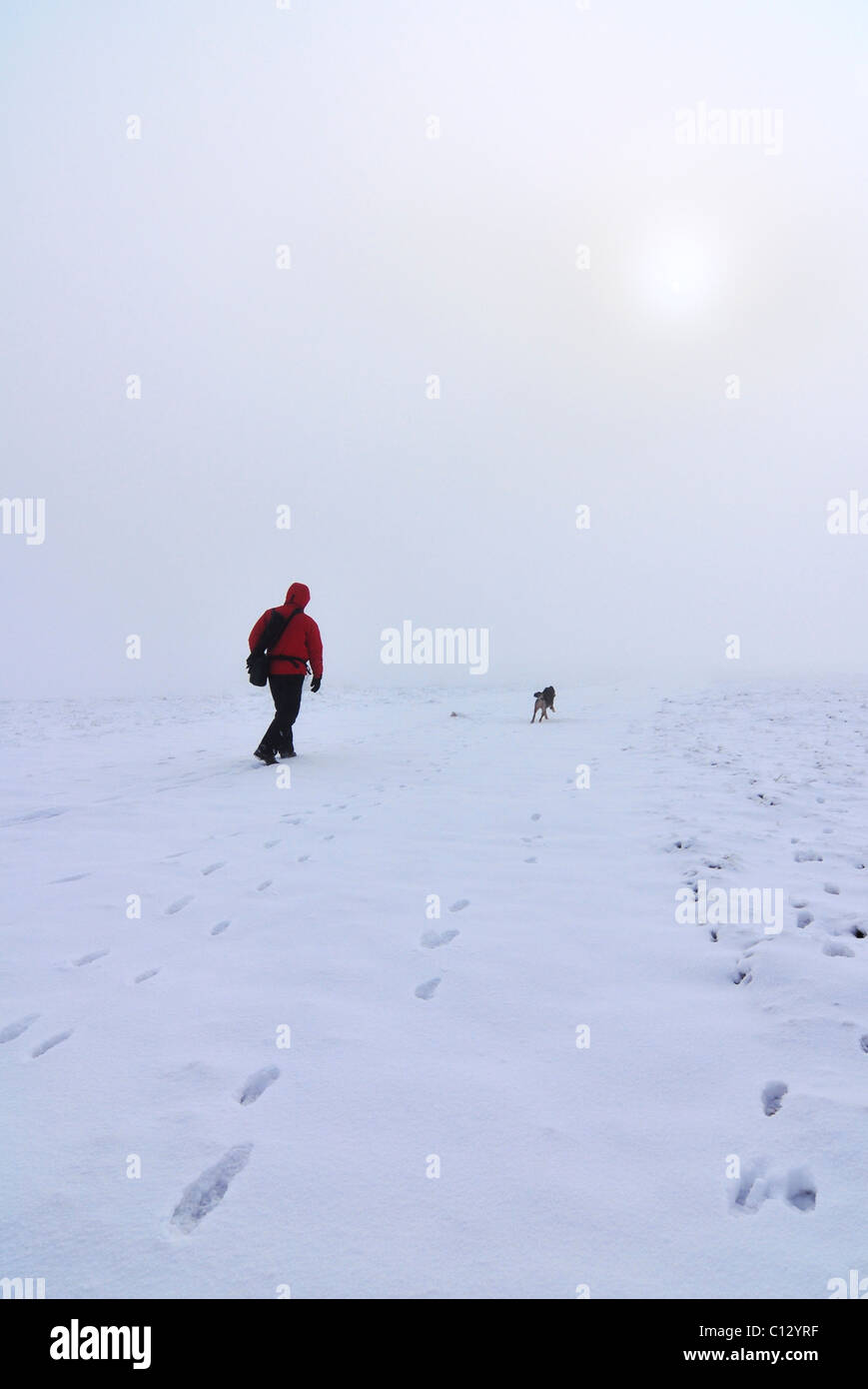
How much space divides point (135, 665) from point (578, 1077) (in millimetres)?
69307

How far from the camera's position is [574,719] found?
1742cm

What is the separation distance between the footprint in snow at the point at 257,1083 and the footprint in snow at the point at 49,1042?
0.99 meters

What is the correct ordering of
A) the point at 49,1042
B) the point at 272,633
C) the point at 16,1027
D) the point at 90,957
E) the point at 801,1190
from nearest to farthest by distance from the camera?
the point at 801,1190 < the point at 49,1042 < the point at 16,1027 < the point at 90,957 < the point at 272,633

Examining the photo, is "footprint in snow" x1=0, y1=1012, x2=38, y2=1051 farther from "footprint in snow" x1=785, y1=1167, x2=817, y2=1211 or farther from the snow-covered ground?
"footprint in snow" x1=785, y1=1167, x2=817, y2=1211

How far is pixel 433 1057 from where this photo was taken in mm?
2883

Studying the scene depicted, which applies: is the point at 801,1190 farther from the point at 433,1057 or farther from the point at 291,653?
the point at 291,653

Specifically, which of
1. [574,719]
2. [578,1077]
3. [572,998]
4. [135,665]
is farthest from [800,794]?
[135,665]

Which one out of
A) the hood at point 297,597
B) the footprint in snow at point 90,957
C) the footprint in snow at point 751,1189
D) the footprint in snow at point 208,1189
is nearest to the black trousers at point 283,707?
the hood at point 297,597

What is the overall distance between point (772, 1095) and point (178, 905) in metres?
3.79

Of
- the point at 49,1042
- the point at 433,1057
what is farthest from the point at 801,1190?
the point at 49,1042

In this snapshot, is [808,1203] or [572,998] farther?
[572,998]

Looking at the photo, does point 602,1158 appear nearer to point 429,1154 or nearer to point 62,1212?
point 429,1154

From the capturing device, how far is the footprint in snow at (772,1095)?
100 inches

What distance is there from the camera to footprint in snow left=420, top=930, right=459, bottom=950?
4.00m
